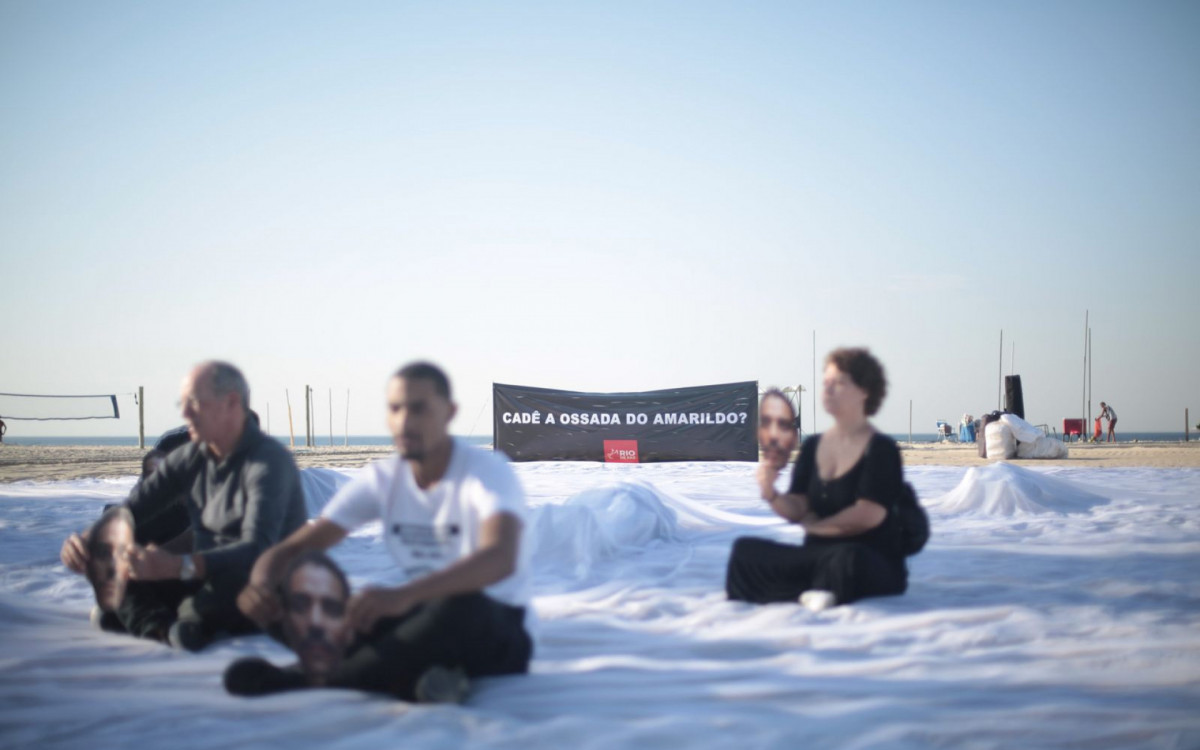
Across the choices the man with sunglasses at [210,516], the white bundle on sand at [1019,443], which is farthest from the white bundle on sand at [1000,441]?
the man with sunglasses at [210,516]

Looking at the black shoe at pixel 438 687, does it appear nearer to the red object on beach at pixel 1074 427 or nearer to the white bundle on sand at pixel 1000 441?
the white bundle on sand at pixel 1000 441

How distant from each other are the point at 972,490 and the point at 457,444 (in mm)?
5848

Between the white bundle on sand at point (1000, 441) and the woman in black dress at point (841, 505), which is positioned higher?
the woman in black dress at point (841, 505)

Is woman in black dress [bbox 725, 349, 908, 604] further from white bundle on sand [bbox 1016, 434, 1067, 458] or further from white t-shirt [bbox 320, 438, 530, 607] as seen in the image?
white bundle on sand [bbox 1016, 434, 1067, 458]

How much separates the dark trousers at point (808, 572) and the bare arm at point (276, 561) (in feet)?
6.14

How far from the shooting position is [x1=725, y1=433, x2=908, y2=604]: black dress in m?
3.40

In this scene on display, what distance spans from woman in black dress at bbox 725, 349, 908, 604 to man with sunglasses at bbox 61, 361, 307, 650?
1.85 m

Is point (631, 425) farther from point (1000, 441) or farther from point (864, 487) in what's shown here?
point (864, 487)

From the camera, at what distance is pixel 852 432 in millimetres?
3557

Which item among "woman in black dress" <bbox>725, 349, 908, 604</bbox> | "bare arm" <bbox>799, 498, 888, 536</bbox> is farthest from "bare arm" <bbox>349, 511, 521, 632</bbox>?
"bare arm" <bbox>799, 498, 888, 536</bbox>

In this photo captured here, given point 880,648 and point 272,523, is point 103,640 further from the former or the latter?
point 880,648

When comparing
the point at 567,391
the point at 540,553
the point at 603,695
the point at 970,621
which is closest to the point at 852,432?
the point at 970,621

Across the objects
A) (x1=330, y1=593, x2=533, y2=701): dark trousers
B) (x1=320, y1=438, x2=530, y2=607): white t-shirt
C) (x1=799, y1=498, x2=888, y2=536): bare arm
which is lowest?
(x1=330, y1=593, x2=533, y2=701): dark trousers

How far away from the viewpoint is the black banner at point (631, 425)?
623 inches
